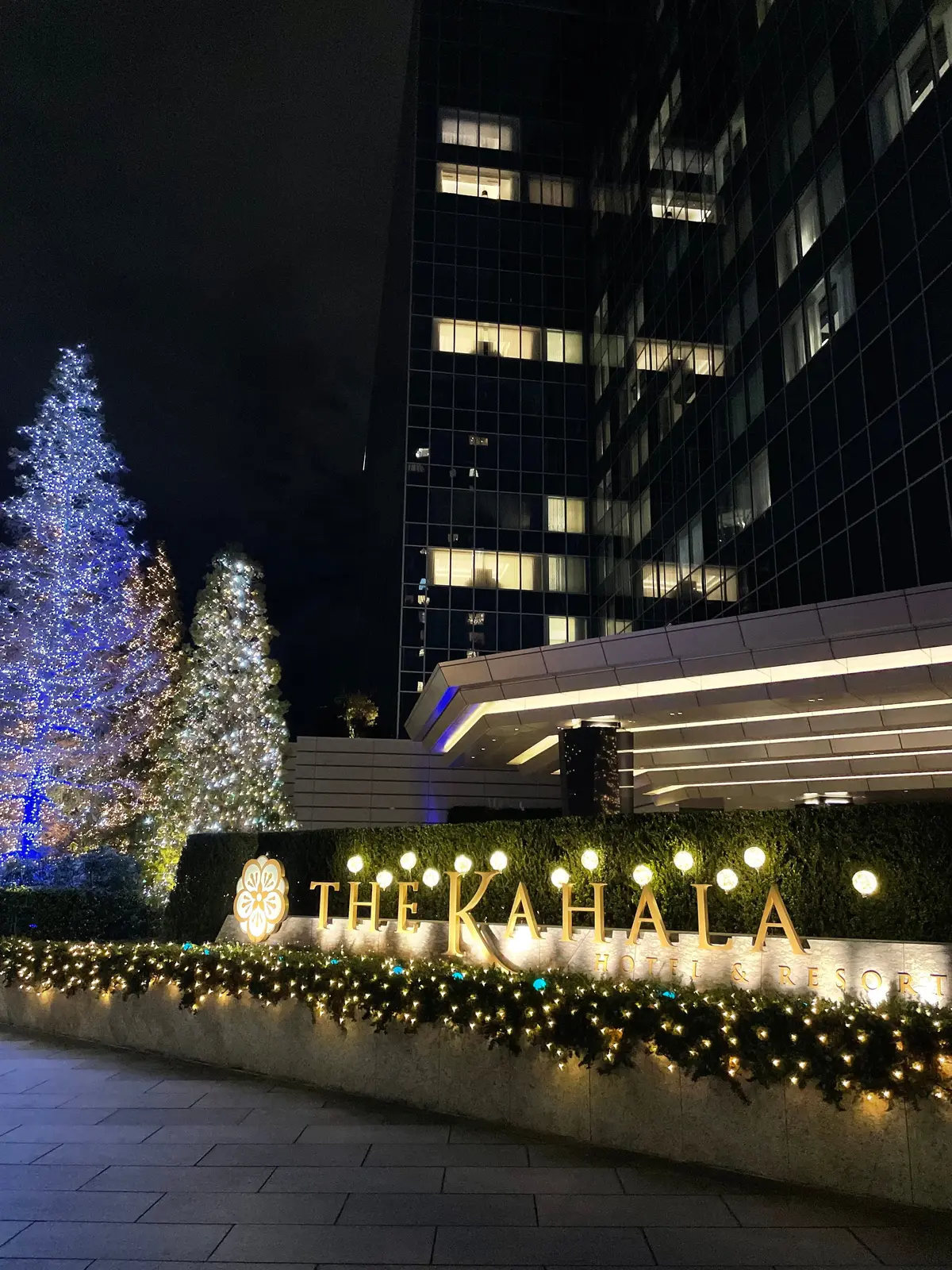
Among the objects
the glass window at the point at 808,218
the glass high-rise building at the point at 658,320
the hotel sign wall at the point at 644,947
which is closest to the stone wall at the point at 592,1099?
the hotel sign wall at the point at 644,947

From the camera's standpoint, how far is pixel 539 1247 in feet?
21.4

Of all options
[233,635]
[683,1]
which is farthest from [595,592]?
[683,1]

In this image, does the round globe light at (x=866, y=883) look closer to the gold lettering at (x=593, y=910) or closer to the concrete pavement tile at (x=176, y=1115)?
the gold lettering at (x=593, y=910)

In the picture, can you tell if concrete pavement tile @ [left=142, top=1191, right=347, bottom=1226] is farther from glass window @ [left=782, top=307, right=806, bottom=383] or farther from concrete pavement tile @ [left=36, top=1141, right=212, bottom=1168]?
glass window @ [left=782, top=307, right=806, bottom=383]

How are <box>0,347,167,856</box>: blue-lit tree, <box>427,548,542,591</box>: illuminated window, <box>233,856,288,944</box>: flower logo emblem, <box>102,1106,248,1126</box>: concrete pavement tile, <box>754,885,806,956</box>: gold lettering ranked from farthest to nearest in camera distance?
<box>427,548,542,591</box>: illuminated window, <box>0,347,167,856</box>: blue-lit tree, <box>233,856,288,944</box>: flower logo emblem, <box>102,1106,248,1126</box>: concrete pavement tile, <box>754,885,806,956</box>: gold lettering

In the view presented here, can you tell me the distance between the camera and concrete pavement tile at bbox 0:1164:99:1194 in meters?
7.71

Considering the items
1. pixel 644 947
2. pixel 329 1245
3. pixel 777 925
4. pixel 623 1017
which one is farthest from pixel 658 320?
pixel 329 1245

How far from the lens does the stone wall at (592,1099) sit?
739cm

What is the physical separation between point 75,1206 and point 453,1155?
10.9 ft

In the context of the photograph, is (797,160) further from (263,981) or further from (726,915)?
(263,981)

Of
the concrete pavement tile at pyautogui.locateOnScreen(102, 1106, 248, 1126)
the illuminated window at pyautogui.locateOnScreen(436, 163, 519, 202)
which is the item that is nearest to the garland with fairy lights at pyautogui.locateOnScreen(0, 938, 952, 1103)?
the concrete pavement tile at pyautogui.locateOnScreen(102, 1106, 248, 1126)

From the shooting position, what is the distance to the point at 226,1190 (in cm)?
761

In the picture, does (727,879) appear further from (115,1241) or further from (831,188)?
(831,188)

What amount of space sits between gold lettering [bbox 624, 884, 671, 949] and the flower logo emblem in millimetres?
6594
